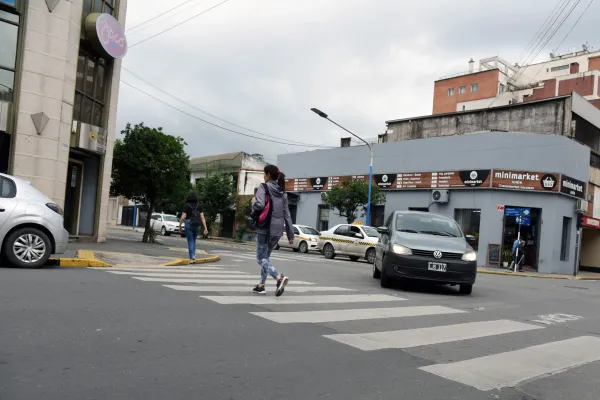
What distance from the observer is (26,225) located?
29.5ft

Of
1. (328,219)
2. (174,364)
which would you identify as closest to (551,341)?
(174,364)

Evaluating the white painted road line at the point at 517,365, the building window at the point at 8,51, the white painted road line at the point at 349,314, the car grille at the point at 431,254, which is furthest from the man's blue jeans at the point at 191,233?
the white painted road line at the point at 517,365

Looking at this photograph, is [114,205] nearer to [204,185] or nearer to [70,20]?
[204,185]

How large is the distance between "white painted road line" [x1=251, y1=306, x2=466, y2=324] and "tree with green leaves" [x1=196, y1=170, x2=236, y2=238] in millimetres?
33803

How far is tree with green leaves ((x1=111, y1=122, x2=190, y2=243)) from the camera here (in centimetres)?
1988

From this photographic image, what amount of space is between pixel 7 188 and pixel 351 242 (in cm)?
1527

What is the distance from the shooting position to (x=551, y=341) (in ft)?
19.7

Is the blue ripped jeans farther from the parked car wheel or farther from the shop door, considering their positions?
the parked car wheel

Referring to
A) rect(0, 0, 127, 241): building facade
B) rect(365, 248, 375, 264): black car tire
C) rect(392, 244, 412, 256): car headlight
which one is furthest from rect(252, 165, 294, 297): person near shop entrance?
rect(365, 248, 375, 264): black car tire

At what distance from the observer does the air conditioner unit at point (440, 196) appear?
93.2ft

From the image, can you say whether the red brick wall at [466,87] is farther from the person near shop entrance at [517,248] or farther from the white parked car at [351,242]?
the white parked car at [351,242]

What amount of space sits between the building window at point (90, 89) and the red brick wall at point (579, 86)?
152ft

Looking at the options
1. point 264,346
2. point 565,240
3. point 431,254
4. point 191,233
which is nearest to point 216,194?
point 565,240

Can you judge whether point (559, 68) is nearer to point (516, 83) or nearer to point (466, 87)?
point (516, 83)
